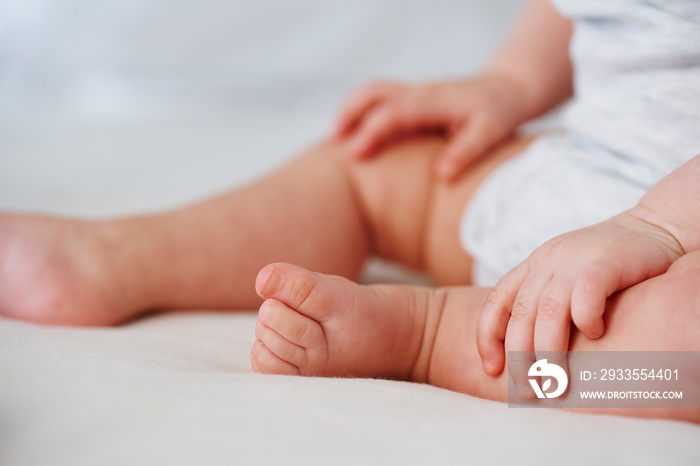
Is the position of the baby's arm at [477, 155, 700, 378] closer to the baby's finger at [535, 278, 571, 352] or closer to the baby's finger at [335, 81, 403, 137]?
the baby's finger at [535, 278, 571, 352]

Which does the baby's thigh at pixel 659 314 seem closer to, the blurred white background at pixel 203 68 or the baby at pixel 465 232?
the baby at pixel 465 232

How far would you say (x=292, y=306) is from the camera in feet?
1.48

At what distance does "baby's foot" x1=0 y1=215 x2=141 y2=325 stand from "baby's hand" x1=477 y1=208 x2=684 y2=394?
0.37m

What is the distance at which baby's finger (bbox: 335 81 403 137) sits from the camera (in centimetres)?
82

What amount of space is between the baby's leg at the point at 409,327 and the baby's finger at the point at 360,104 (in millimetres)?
361

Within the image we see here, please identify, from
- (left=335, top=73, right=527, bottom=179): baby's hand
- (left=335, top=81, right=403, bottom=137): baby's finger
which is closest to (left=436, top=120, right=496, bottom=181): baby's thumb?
(left=335, top=73, right=527, bottom=179): baby's hand

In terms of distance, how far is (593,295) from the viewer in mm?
383

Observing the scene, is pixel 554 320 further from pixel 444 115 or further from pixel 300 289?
pixel 444 115

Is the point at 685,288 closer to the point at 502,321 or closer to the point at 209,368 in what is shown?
the point at 502,321

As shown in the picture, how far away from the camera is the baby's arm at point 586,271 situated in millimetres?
391

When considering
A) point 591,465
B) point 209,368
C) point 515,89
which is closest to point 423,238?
point 515,89

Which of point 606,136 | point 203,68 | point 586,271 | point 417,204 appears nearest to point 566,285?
point 586,271

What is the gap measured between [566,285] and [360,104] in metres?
0.49

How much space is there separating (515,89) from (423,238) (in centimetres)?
25
